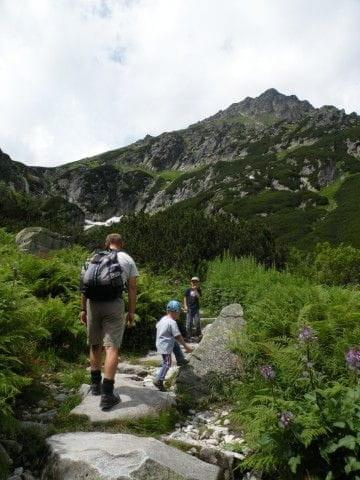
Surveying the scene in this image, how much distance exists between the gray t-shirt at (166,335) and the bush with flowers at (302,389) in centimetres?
115

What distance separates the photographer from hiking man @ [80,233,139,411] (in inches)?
249

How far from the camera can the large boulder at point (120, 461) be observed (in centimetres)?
453

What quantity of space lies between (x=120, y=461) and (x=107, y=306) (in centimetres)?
224

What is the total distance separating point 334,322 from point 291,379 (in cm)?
143

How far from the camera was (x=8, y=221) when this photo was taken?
126ft

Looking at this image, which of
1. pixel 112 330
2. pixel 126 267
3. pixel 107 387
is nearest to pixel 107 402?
pixel 107 387

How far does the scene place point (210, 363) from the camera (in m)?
8.02

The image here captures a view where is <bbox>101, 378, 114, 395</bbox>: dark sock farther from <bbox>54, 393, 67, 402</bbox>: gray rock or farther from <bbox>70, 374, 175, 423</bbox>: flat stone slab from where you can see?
<bbox>54, 393, 67, 402</bbox>: gray rock

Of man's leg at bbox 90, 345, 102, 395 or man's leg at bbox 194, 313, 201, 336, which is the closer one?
man's leg at bbox 90, 345, 102, 395

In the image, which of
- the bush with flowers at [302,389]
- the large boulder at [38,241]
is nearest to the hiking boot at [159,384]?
the bush with flowers at [302,389]

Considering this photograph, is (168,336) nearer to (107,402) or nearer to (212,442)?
(107,402)

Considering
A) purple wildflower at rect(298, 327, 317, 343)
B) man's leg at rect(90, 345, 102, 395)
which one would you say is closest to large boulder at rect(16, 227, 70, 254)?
man's leg at rect(90, 345, 102, 395)

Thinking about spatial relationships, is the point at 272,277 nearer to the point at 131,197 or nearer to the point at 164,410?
the point at 164,410

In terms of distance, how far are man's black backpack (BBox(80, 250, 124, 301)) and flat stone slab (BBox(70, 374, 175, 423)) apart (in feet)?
4.19
